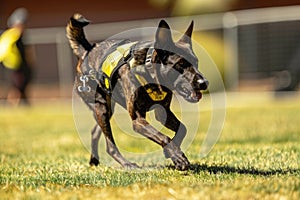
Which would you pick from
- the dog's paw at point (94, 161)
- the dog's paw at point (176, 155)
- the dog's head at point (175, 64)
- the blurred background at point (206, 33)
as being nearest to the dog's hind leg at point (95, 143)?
the dog's paw at point (94, 161)

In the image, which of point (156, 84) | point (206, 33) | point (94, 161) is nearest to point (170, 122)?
point (156, 84)

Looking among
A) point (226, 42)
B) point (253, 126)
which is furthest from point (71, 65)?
point (253, 126)

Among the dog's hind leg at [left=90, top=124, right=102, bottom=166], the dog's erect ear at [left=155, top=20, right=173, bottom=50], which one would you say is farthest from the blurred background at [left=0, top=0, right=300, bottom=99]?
the dog's erect ear at [left=155, top=20, right=173, bottom=50]

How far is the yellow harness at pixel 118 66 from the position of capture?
5.61 metres

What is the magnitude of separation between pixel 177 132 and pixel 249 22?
14.1 meters

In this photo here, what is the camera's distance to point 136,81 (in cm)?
566

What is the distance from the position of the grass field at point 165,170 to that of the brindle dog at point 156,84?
353 mm

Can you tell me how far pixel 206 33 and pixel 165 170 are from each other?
14.4 m

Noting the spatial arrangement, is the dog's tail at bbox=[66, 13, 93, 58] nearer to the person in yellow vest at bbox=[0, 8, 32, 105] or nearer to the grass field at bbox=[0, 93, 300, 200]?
the grass field at bbox=[0, 93, 300, 200]

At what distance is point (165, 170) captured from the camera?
5895 mm

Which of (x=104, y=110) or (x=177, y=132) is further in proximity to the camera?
(x=104, y=110)

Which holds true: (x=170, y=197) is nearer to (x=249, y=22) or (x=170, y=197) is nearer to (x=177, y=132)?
(x=177, y=132)

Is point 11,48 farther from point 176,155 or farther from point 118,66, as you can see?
point 176,155

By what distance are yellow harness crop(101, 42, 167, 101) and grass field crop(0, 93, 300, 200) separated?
2.24ft
